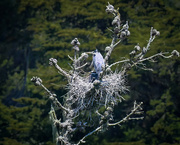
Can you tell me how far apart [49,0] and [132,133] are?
205 cm

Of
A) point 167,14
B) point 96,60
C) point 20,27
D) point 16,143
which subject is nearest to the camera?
point 96,60

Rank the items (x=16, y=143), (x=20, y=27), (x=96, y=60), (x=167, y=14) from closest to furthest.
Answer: (x=96, y=60), (x=167, y=14), (x=16, y=143), (x=20, y=27)

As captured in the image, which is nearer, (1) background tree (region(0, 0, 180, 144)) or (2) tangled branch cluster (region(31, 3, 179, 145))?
(2) tangled branch cluster (region(31, 3, 179, 145))

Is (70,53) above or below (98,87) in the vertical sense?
above

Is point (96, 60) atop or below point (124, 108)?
atop

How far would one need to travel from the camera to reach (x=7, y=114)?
118 inches

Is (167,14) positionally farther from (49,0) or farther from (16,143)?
(16,143)

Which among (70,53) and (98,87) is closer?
(98,87)

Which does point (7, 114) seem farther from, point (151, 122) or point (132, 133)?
point (151, 122)

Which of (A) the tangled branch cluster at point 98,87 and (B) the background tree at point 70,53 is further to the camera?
(B) the background tree at point 70,53

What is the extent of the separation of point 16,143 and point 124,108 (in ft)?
4.80

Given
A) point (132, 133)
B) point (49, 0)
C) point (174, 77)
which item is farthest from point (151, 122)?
point (49, 0)

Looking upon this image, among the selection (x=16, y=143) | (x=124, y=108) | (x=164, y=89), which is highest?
(x=164, y=89)

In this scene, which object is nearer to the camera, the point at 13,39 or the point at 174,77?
the point at 174,77
